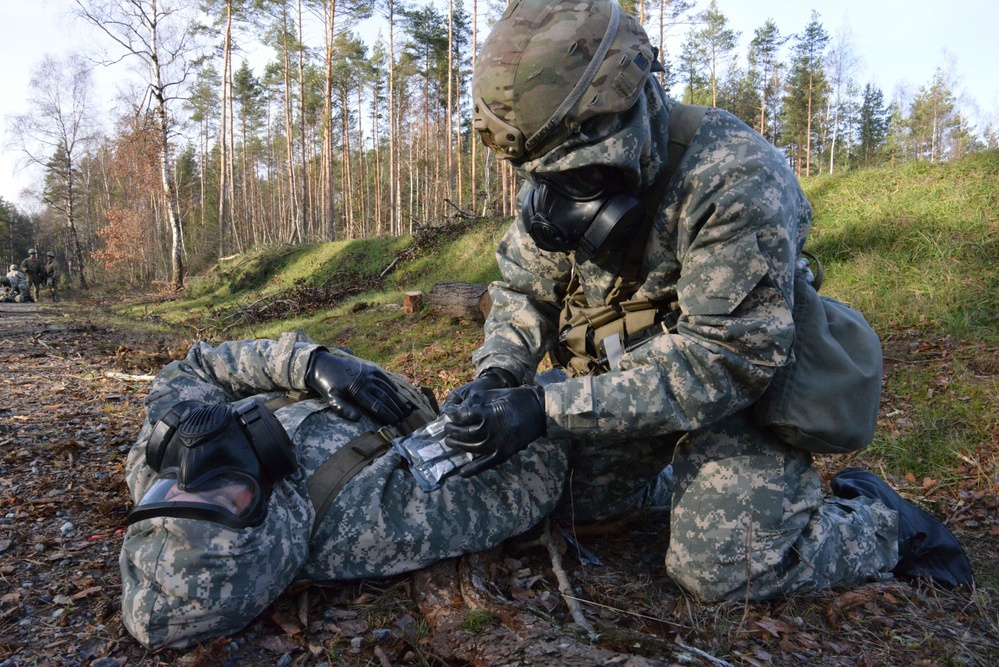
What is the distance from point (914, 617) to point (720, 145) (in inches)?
70.8

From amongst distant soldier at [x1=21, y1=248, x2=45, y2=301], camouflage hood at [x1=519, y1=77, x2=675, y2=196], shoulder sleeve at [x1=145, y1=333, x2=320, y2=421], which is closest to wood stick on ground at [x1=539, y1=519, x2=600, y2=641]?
shoulder sleeve at [x1=145, y1=333, x2=320, y2=421]

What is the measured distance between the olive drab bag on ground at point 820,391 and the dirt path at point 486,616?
1.94ft

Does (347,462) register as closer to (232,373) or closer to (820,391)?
(232,373)

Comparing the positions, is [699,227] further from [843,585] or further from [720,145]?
[843,585]

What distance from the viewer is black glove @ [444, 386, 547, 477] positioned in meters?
2.14

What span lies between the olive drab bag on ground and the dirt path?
59cm

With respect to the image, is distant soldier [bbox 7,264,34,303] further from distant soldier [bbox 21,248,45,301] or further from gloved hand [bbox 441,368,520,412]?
gloved hand [bbox 441,368,520,412]

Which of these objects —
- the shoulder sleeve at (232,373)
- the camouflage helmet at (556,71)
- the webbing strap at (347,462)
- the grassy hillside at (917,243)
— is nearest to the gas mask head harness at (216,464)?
the webbing strap at (347,462)

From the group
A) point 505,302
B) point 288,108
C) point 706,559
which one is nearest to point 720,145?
point 505,302

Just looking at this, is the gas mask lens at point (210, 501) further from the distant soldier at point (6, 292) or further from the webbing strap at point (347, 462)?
the distant soldier at point (6, 292)

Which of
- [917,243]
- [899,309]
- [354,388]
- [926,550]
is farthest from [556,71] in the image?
[917,243]

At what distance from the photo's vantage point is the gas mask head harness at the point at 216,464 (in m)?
1.94

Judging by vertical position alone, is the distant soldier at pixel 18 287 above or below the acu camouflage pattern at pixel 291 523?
above

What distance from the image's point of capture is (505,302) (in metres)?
3.08
